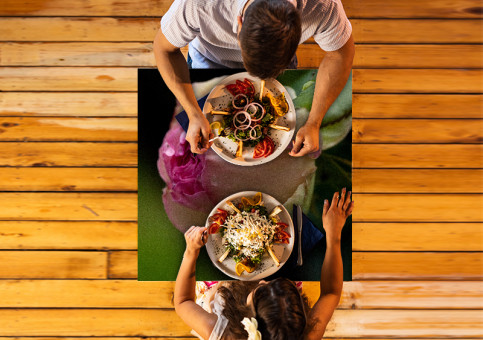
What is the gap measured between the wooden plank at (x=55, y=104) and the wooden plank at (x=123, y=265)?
3.06 feet

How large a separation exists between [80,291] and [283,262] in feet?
4.83

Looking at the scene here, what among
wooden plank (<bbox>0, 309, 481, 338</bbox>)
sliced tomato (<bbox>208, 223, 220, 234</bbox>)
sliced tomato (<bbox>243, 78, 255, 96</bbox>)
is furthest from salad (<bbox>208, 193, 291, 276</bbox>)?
wooden plank (<bbox>0, 309, 481, 338</bbox>)

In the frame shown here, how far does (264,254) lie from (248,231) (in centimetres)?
17

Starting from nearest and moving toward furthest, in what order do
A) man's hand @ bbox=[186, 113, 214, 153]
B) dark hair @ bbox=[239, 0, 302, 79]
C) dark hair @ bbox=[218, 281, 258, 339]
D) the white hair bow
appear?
dark hair @ bbox=[239, 0, 302, 79]
the white hair bow
dark hair @ bbox=[218, 281, 258, 339]
man's hand @ bbox=[186, 113, 214, 153]

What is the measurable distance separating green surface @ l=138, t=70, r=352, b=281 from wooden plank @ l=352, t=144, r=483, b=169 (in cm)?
69

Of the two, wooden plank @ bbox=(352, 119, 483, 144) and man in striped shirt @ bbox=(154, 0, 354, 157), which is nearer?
man in striped shirt @ bbox=(154, 0, 354, 157)

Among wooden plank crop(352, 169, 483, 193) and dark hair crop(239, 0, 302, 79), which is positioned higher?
dark hair crop(239, 0, 302, 79)

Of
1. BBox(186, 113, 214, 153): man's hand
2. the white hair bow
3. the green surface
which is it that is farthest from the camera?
the green surface

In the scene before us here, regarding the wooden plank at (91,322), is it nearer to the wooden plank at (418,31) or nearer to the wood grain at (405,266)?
the wood grain at (405,266)

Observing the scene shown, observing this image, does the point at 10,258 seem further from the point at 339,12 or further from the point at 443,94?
the point at 443,94

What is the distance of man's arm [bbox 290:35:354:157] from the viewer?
1.62m

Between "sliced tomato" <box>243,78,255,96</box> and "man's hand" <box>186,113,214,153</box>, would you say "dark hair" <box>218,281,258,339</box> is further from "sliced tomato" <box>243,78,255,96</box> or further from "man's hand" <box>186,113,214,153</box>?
"sliced tomato" <box>243,78,255,96</box>

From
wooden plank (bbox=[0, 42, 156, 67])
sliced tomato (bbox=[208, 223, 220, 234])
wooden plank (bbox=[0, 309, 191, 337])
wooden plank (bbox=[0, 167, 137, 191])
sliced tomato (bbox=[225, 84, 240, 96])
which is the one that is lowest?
wooden plank (bbox=[0, 309, 191, 337])

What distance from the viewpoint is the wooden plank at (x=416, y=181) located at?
2.33 meters
